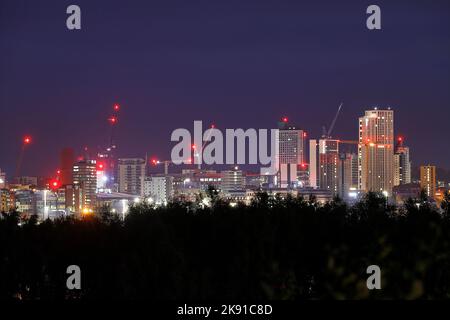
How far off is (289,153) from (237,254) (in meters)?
63.1

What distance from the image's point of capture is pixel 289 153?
76500 millimetres

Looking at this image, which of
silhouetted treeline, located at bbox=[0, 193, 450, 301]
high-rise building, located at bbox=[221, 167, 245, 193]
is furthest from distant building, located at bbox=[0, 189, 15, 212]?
silhouetted treeline, located at bbox=[0, 193, 450, 301]

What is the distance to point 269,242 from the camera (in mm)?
13891

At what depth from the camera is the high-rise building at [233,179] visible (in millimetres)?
59412

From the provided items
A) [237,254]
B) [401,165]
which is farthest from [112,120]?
[237,254]

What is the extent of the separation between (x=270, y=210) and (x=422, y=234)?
3.61 metres

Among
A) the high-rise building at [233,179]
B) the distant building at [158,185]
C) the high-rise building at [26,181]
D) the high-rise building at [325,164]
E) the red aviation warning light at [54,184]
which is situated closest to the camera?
the high-rise building at [233,179]

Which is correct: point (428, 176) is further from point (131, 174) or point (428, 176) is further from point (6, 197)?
point (6, 197)

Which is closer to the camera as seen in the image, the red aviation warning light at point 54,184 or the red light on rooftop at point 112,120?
the red aviation warning light at point 54,184

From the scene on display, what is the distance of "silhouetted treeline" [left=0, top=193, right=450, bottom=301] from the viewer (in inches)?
498

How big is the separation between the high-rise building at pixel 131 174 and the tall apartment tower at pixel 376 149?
20765mm

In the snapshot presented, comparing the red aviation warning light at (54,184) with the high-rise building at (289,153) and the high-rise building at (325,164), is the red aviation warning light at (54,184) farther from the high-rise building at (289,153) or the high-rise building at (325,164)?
the high-rise building at (325,164)

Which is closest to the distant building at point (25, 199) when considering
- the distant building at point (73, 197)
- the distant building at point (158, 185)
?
the distant building at point (73, 197)
